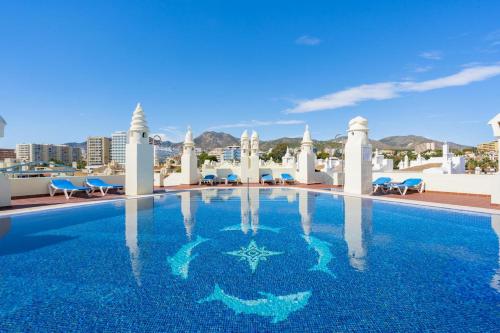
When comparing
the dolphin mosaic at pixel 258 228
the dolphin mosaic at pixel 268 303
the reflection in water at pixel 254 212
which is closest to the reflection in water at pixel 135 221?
the dolphin mosaic at pixel 268 303

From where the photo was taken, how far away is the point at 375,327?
2906mm

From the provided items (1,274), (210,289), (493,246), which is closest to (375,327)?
(210,289)

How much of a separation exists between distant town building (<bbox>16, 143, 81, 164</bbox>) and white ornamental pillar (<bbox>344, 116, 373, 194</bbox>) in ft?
475

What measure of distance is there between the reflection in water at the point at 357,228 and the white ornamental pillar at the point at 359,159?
194 cm

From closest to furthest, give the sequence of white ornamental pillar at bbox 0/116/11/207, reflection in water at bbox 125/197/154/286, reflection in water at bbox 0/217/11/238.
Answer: reflection in water at bbox 125/197/154/286 < reflection in water at bbox 0/217/11/238 < white ornamental pillar at bbox 0/116/11/207

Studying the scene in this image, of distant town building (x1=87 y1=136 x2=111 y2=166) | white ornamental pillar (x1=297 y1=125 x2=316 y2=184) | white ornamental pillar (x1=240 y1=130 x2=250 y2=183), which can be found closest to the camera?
white ornamental pillar (x1=297 y1=125 x2=316 y2=184)

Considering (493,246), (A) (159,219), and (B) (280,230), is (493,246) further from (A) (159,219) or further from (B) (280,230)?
(A) (159,219)

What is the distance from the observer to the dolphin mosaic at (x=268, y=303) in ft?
10.6

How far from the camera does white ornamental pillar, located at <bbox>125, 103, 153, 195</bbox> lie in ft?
42.1

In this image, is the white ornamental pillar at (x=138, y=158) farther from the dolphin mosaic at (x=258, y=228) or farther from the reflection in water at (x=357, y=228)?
the reflection in water at (x=357, y=228)

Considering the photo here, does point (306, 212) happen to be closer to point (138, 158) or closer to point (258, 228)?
point (258, 228)

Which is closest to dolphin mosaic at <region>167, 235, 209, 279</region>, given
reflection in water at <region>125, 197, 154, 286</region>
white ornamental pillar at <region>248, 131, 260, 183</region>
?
reflection in water at <region>125, 197, 154, 286</region>

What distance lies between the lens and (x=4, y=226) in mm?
6906

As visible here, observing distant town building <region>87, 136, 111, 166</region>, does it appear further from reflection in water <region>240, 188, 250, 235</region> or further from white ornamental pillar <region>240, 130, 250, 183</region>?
reflection in water <region>240, 188, 250, 235</region>
